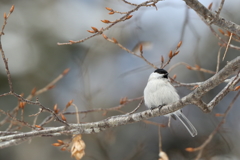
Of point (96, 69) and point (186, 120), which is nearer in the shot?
point (186, 120)

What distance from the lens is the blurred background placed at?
13.9 ft

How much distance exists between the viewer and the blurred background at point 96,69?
4238 millimetres

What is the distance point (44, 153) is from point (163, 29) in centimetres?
341

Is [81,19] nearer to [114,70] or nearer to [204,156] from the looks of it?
[114,70]

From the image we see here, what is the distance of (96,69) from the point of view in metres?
5.29

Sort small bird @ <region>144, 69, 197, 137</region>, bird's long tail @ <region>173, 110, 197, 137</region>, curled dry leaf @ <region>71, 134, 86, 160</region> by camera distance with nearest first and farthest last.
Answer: curled dry leaf @ <region>71, 134, 86, 160</region>
bird's long tail @ <region>173, 110, 197, 137</region>
small bird @ <region>144, 69, 197, 137</region>

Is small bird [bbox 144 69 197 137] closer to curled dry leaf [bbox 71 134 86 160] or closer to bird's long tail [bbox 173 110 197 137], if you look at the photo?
bird's long tail [bbox 173 110 197 137]

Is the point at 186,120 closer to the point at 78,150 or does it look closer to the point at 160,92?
the point at 160,92

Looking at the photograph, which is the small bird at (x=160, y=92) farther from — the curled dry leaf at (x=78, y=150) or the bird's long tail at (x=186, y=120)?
the curled dry leaf at (x=78, y=150)

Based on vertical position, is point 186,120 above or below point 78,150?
below

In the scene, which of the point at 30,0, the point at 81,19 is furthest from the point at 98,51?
the point at 30,0

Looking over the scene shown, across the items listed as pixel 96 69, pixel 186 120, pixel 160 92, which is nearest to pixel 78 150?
pixel 160 92

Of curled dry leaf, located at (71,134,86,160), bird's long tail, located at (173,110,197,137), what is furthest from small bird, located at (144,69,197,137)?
curled dry leaf, located at (71,134,86,160)

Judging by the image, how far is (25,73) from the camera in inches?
203
